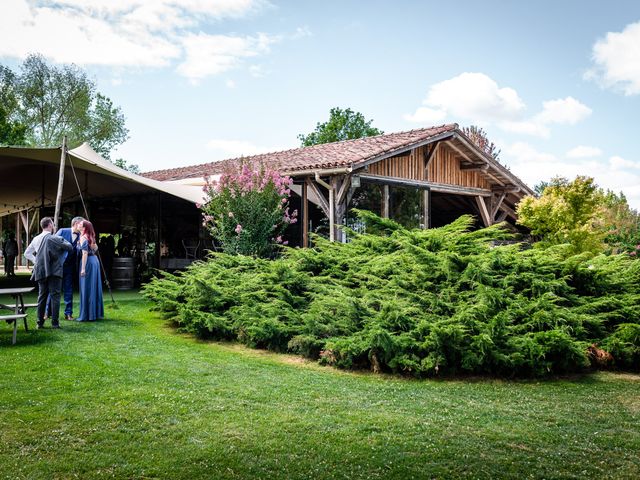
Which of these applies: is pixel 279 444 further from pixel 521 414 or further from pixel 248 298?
pixel 248 298

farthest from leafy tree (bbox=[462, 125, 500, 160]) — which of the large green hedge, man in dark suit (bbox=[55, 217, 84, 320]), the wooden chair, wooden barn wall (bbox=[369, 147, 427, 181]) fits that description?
man in dark suit (bbox=[55, 217, 84, 320])

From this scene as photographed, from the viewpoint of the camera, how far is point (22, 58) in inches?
1564

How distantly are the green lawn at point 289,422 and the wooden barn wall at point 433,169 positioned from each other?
8473mm

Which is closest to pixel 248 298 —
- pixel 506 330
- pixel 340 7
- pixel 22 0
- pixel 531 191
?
pixel 506 330

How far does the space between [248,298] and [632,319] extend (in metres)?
4.99

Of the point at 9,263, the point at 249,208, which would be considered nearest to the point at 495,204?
the point at 249,208

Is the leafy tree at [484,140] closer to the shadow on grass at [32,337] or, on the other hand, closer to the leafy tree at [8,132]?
the leafy tree at [8,132]

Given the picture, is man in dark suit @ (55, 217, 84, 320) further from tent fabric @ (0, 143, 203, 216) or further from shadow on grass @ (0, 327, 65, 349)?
tent fabric @ (0, 143, 203, 216)

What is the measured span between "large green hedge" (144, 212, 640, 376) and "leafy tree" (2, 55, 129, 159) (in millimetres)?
36436

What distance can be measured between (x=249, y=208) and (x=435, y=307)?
637cm

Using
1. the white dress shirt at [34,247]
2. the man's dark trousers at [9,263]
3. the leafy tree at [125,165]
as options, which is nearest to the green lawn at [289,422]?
the white dress shirt at [34,247]

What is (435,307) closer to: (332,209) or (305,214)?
(332,209)

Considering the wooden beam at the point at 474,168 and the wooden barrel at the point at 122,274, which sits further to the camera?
the wooden beam at the point at 474,168

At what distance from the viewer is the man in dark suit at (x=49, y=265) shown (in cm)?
828
